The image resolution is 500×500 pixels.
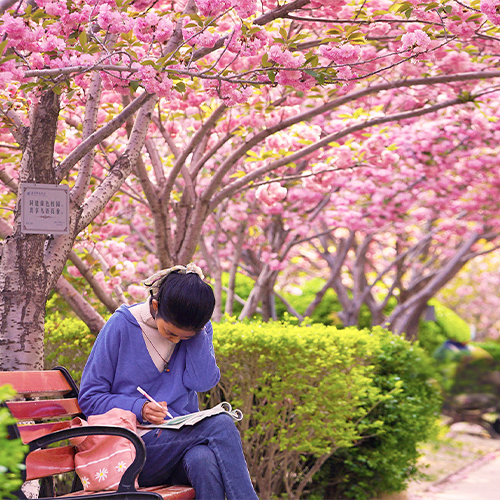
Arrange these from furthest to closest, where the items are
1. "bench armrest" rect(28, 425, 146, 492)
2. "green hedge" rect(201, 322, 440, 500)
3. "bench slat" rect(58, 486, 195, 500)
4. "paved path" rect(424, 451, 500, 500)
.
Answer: "paved path" rect(424, 451, 500, 500)
"green hedge" rect(201, 322, 440, 500)
"bench slat" rect(58, 486, 195, 500)
"bench armrest" rect(28, 425, 146, 492)

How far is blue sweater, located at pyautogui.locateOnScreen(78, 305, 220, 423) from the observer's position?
2641 mm

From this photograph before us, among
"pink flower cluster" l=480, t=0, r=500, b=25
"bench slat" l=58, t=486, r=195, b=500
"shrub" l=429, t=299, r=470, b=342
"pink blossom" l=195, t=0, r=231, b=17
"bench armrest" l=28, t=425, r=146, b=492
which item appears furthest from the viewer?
"shrub" l=429, t=299, r=470, b=342

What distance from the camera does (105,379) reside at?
8.86ft

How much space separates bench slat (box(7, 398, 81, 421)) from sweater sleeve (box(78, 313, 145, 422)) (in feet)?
0.30

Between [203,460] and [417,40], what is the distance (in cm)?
214

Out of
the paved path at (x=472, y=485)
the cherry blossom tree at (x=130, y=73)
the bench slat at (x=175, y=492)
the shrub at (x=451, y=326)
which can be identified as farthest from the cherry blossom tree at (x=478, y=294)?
the bench slat at (x=175, y=492)

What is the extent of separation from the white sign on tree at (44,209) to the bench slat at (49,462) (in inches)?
41.1

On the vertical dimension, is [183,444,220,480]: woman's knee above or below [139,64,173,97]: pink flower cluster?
below

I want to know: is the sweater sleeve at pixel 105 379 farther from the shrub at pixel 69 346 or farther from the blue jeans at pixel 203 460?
the shrub at pixel 69 346

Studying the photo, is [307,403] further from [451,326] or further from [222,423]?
[451,326]

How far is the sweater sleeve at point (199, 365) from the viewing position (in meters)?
2.78

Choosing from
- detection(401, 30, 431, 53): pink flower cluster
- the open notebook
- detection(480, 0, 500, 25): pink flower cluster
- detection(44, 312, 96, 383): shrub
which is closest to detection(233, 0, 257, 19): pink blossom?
detection(401, 30, 431, 53): pink flower cluster

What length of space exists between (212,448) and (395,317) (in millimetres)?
6969

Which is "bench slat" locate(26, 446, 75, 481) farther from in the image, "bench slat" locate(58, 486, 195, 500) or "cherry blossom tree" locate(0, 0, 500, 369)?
"cherry blossom tree" locate(0, 0, 500, 369)
